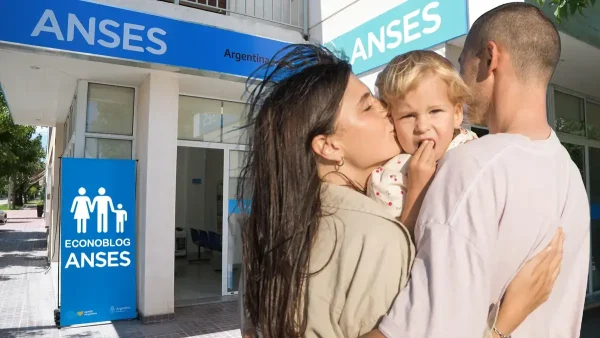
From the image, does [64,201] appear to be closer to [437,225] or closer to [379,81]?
[379,81]

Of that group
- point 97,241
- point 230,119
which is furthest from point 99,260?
point 230,119

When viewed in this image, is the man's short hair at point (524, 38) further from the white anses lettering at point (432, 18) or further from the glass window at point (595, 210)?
the glass window at point (595, 210)

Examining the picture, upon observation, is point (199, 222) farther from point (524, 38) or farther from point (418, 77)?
point (524, 38)

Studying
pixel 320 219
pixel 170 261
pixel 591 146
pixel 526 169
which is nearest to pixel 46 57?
pixel 170 261

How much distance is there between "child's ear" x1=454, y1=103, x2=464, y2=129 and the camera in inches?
60.0

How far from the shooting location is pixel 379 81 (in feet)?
5.22

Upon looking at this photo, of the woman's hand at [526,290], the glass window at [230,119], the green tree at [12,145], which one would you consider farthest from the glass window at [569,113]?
the green tree at [12,145]

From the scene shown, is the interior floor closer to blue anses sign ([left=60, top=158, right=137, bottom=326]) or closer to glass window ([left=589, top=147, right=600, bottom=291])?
blue anses sign ([left=60, top=158, right=137, bottom=326])

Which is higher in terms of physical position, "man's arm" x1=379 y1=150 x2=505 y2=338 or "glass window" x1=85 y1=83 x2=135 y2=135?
"glass window" x1=85 y1=83 x2=135 y2=135

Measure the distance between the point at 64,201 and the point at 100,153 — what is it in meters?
1.10

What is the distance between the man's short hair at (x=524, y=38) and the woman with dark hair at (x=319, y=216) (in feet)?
1.38

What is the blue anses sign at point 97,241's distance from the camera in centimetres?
571

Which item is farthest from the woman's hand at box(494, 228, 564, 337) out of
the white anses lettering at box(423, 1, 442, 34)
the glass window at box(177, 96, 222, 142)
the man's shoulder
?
the glass window at box(177, 96, 222, 142)

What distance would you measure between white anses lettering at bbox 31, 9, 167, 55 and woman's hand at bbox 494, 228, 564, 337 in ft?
17.4
